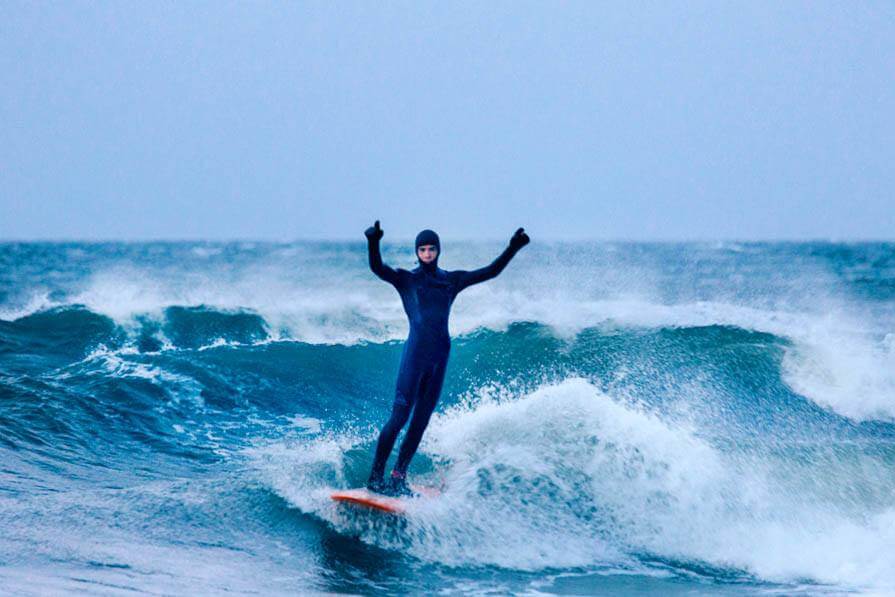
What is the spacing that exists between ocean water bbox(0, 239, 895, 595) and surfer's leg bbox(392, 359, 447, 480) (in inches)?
13.8

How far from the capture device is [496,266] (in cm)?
702

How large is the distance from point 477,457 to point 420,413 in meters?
1.31

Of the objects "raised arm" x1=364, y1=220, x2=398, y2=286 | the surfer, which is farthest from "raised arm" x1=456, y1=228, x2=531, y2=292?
"raised arm" x1=364, y1=220, x2=398, y2=286

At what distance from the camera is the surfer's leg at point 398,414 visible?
6957 mm

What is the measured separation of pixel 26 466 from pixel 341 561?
369 cm

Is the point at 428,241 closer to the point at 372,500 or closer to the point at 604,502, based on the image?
the point at 372,500

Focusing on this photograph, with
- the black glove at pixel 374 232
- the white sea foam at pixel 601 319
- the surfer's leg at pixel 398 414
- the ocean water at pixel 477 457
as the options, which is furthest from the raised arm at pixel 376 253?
the white sea foam at pixel 601 319

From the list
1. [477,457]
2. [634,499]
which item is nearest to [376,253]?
[477,457]

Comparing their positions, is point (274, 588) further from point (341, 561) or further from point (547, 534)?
point (547, 534)

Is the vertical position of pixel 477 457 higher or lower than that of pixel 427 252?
lower

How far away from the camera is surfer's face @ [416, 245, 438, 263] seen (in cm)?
695

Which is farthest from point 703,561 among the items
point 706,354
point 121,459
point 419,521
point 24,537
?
point 706,354

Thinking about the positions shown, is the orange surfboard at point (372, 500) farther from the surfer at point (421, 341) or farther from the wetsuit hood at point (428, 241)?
the wetsuit hood at point (428, 241)

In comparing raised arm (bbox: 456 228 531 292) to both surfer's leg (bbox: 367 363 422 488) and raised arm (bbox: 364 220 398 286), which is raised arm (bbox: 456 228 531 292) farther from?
surfer's leg (bbox: 367 363 422 488)
